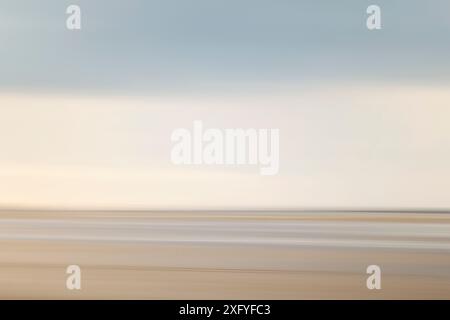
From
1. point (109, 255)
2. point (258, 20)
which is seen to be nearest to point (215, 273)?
point (109, 255)

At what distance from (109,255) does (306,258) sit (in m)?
0.83

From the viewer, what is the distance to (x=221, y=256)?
4133 millimetres

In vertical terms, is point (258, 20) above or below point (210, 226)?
above

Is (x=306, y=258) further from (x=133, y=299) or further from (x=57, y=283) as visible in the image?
(x=57, y=283)

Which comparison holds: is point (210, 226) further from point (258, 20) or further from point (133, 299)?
point (258, 20)

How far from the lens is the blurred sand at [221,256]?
3.99m

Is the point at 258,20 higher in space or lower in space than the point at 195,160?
higher

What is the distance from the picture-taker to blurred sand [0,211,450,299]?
3988 millimetres

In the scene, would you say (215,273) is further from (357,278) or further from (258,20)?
(258,20)

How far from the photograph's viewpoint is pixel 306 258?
4.09 meters

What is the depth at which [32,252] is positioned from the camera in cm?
418

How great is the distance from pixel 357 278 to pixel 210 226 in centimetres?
65
